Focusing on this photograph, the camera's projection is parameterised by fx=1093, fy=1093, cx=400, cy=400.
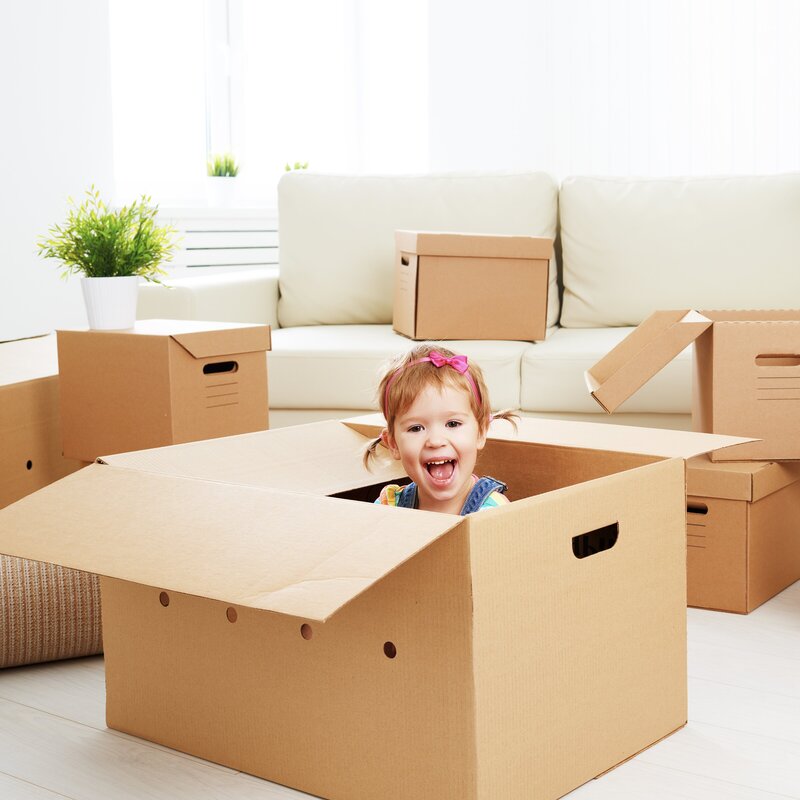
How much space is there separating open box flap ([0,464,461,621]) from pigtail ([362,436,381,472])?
15.3 inches

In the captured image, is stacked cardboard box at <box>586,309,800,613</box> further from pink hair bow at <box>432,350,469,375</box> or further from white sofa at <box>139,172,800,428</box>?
white sofa at <box>139,172,800,428</box>

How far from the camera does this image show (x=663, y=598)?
4.37 feet

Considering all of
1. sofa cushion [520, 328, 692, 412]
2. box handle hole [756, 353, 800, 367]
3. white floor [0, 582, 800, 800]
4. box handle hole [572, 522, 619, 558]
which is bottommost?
white floor [0, 582, 800, 800]

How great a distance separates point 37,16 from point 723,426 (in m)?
2.87

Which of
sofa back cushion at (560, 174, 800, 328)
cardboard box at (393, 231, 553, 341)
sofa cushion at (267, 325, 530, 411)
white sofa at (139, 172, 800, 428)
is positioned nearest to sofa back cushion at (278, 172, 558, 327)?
white sofa at (139, 172, 800, 428)

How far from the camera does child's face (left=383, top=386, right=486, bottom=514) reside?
1.50 metres

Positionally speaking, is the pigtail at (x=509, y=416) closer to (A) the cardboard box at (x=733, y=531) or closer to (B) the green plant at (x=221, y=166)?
(A) the cardboard box at (x=733, y=531)

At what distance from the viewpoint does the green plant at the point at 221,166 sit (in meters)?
4.48

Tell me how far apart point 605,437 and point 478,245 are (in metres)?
1.28

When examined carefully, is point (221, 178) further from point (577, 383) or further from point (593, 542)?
point (593, 542)

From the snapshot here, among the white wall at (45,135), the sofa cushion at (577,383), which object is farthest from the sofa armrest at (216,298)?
the white wall at (45,135)

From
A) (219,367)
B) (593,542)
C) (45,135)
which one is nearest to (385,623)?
(593,542)

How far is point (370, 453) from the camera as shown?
1.63 m

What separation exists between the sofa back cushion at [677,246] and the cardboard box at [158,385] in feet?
3.74
